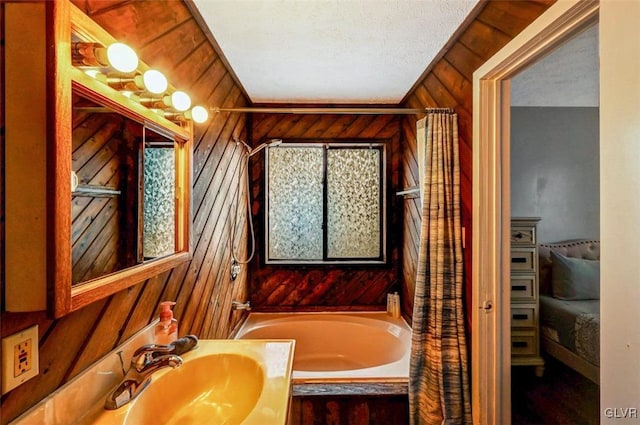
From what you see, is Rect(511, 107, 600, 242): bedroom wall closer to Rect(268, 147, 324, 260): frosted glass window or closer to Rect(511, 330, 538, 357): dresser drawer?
Rect(511, 330, 538, 357): dresser drawer

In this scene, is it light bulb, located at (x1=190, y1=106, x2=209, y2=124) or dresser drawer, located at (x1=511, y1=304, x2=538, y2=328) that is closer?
light bulb, located at (x1=190, y1=106, x2=209, y2=124)

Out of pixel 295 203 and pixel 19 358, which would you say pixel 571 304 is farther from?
pixel 19 358

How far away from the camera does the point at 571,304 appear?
284 cm

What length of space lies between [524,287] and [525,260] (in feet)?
0.80

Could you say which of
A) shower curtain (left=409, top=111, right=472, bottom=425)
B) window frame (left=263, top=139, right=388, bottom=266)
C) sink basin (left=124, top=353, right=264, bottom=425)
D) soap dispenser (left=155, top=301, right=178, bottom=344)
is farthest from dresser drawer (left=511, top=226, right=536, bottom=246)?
soap dispenser (left=155, top=301, right=178, bottom=344)

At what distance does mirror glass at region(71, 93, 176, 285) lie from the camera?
848 millimetres

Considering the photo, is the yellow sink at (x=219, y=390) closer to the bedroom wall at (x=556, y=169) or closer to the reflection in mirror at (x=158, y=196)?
the reflection in mirror at (x=158, y=196)

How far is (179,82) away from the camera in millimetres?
1554

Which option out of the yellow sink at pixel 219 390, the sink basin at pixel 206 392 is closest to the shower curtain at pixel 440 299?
the yellow sink at pixel 219 390

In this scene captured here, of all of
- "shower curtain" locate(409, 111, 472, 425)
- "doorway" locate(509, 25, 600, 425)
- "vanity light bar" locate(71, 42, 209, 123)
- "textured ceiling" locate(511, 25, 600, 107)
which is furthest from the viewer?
"doorway" locate(509, 25, 600, 425)

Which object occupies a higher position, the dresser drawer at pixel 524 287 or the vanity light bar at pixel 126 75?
the vanity light bar at pixel 126 75

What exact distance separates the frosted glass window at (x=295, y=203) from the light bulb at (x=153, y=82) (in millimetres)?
2019

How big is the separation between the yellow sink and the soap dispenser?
101mm

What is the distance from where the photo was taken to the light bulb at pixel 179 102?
1.30m
